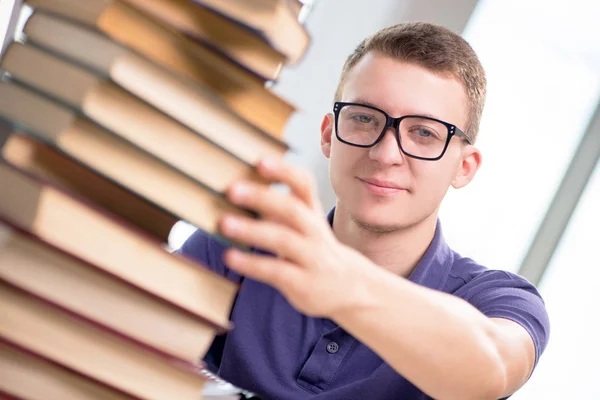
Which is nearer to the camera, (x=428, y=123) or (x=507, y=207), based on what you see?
(x=428, y=123)

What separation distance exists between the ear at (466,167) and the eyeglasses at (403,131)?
5.3 inches

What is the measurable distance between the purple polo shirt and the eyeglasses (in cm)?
23

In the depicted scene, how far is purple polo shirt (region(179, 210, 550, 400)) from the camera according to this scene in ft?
3.78

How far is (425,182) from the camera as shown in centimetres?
130

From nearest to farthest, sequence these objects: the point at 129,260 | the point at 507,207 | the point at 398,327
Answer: the point at 129,260
the point at 398,327
the point at 507,207

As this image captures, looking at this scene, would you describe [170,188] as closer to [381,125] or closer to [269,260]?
[269,260]

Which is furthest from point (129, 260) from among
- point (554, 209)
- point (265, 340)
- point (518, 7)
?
point (554, 209)

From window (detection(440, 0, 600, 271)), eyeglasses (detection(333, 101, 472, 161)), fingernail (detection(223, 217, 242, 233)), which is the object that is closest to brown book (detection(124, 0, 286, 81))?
fingernail (detection(223, 217, 242, 233))

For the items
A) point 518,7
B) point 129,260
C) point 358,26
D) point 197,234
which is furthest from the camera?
point 518,7

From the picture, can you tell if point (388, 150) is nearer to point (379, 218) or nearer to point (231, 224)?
point (379, 218)

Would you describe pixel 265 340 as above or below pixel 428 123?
below

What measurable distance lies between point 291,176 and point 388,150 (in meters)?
0.80

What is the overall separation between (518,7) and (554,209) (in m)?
0.88

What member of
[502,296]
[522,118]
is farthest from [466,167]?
[522,118]
